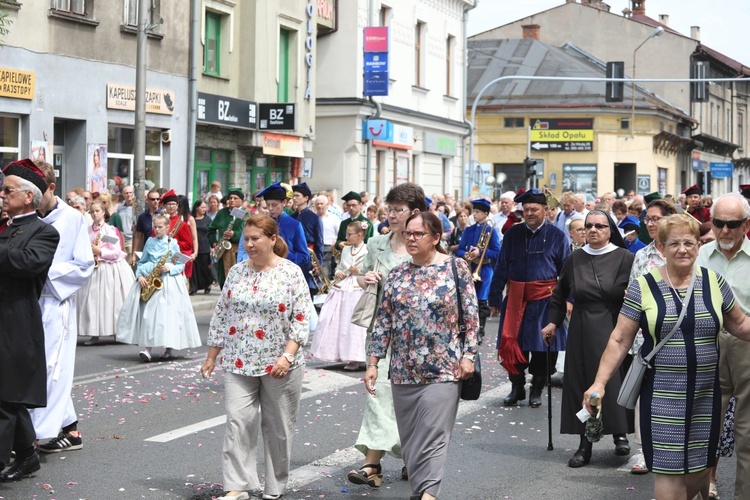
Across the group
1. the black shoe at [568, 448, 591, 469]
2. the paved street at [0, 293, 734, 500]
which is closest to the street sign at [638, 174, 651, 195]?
the paved street at [0, 293, 734, 500]

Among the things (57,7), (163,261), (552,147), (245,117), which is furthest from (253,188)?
(552,147)

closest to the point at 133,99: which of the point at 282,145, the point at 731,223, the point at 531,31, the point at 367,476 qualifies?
the point at 282,145

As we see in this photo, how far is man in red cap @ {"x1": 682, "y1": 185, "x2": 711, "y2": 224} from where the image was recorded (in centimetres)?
1432

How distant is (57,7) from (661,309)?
1826 centimetres

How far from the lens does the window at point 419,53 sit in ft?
132

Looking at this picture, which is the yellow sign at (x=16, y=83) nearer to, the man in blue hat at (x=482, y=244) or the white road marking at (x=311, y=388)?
the man in blue hat at (x=482, y=244)

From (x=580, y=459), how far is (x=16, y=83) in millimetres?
14987

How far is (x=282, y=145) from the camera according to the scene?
30.5 metres

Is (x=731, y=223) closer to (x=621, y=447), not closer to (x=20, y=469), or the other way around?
(x=621, y=447)

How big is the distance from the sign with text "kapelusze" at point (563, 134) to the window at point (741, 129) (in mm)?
30831

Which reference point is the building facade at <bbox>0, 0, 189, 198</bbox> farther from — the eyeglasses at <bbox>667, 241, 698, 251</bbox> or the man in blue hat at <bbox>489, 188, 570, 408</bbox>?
the eyeglasses at <bbox>667, 241, 698, 251</bbox>

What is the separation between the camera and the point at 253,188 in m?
30.2

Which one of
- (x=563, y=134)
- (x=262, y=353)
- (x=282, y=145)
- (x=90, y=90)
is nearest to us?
(x=262, y=353)

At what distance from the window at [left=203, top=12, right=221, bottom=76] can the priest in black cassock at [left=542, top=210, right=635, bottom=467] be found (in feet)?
65.4
